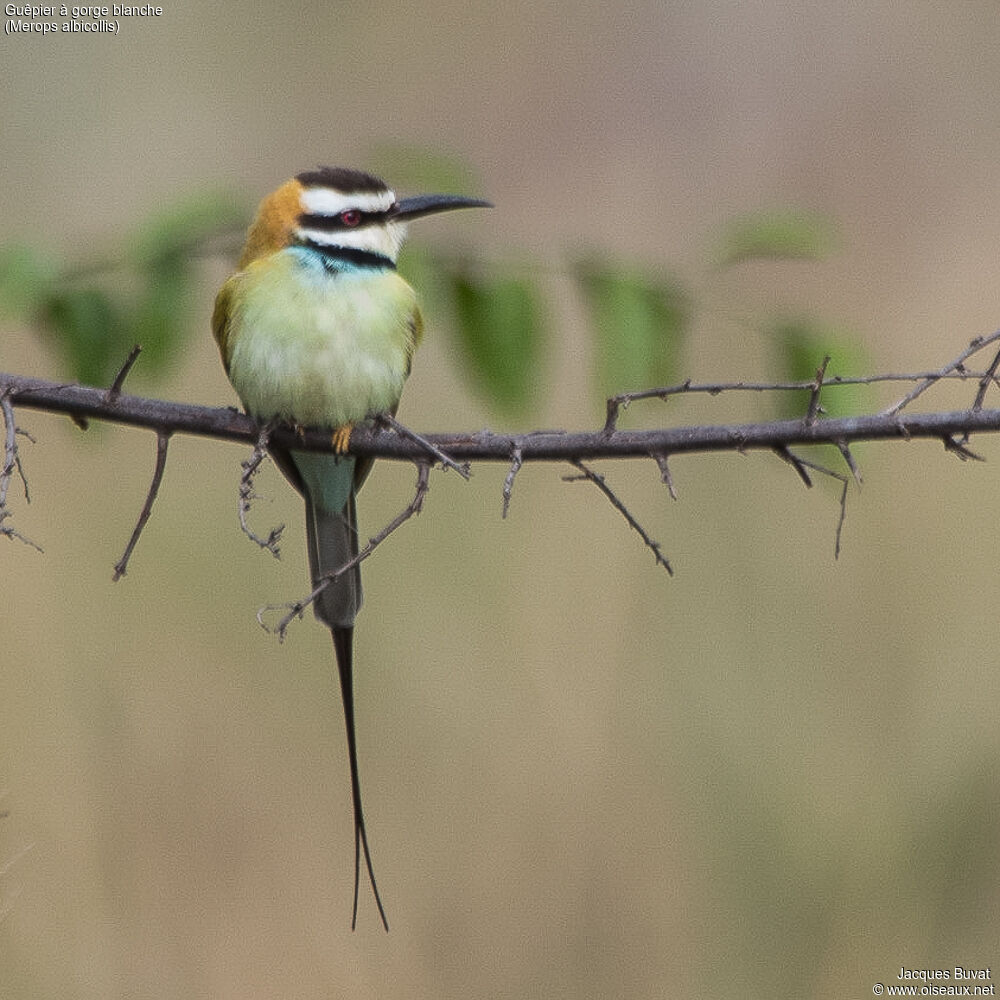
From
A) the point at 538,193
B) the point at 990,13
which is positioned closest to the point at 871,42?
the point at 990,13

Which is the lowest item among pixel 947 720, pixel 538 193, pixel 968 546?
pixel 947 720

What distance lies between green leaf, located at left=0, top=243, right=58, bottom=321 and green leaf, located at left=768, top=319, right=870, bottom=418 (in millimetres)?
1154

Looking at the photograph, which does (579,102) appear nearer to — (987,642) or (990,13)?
(990,13)

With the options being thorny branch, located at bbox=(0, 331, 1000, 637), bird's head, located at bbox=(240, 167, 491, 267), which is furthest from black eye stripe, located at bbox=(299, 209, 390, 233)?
thorny branch, located at bbox=(0, 331, 1000, 637)

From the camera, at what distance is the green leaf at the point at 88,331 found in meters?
2.36

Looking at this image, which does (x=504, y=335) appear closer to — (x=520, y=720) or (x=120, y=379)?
(x=120, y=379)

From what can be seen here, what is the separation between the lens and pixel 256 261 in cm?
276

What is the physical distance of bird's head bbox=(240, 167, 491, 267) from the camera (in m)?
2.73

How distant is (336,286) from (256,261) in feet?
0.66

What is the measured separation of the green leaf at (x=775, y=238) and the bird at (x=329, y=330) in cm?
46

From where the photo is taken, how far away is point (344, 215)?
109 inches

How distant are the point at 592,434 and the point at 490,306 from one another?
0.61 metres

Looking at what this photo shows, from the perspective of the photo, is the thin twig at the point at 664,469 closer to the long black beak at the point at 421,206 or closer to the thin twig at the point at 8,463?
the thin twig at the point at 8,463

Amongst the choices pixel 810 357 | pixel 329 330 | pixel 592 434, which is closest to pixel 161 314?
pixel 329 330
